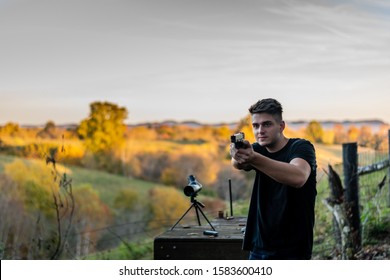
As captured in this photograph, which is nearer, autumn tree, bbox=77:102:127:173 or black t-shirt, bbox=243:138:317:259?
black t-shirt, bbox=243:138:317:259

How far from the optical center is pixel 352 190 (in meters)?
5.37

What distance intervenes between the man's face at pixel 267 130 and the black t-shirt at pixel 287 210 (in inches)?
1.9

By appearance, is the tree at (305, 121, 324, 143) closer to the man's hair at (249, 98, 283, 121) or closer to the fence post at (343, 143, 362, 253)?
the fence post at (343, 143, 362, 253)

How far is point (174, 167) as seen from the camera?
16594mm

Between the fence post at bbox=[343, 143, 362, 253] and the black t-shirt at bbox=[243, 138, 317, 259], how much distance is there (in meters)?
3.21

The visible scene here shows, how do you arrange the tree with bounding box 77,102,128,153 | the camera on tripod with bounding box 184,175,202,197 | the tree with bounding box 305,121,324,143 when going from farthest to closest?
the tree with bounding box 77,102,128,153 < the tree with bounding box 305,121,324,143 < the camera on tripod with bounding box 184,175,202,197

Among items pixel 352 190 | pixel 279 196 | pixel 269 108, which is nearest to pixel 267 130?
pixel 269 108

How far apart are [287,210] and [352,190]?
3.36 metres

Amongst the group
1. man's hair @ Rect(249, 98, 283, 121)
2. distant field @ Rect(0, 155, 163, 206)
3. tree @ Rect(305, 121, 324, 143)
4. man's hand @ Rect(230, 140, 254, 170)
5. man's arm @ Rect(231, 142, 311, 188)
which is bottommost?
distant field @ Rect(0, 155, 163, 206)

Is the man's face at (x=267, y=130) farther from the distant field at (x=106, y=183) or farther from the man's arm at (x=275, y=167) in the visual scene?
the distant field at (x=106, y=183)

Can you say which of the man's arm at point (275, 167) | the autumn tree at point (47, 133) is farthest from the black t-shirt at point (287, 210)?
the autumn tree at point (47, 133)

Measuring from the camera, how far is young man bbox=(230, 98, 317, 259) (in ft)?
7.19

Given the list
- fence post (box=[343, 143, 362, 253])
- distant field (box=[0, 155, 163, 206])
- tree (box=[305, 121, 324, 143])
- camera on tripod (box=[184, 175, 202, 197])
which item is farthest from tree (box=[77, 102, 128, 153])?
camera on tripod (box=[184, 175, 202, 197])
